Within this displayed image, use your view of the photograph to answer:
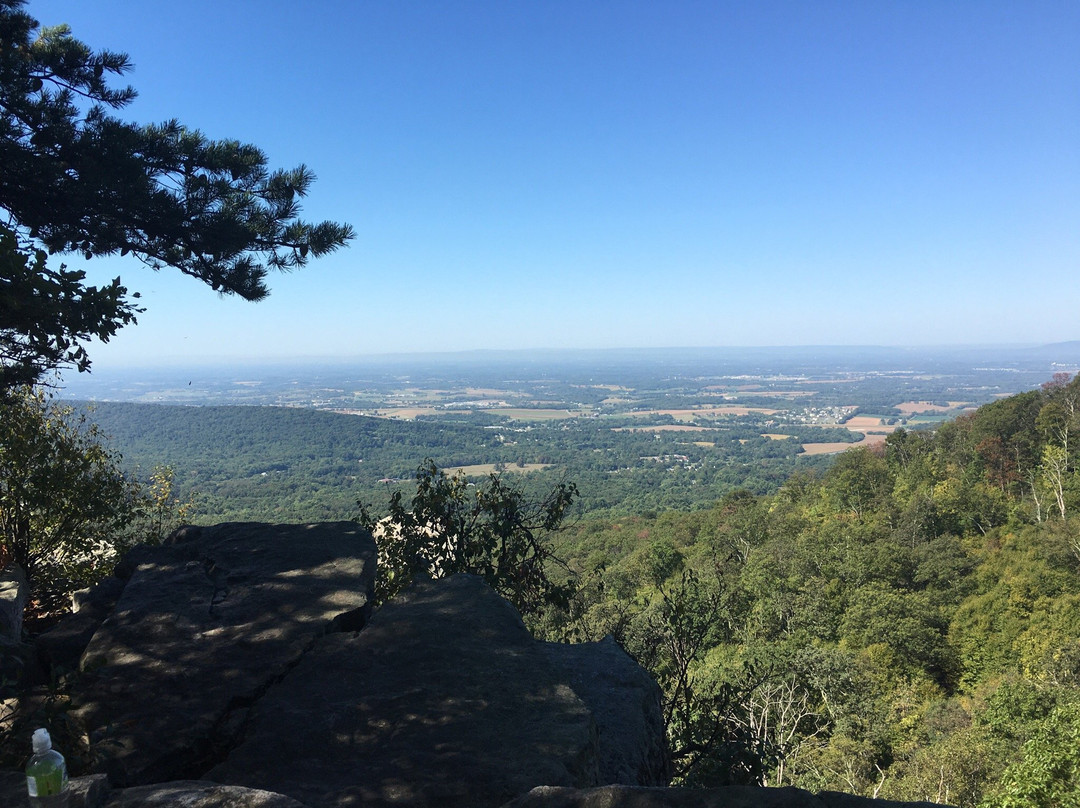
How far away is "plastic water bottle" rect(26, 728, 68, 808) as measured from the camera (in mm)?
1951

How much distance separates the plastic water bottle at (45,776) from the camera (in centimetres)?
195

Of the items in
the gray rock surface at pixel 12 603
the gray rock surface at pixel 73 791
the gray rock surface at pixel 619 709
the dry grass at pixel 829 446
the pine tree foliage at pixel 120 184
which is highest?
the pine tree foliage at pixel 120 184

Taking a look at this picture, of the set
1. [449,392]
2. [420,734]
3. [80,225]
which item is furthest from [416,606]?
[449,392]

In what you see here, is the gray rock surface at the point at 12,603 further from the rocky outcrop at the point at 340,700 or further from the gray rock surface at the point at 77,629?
the rocky outcrop at the point at 340,700

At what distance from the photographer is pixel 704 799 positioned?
6.89ft

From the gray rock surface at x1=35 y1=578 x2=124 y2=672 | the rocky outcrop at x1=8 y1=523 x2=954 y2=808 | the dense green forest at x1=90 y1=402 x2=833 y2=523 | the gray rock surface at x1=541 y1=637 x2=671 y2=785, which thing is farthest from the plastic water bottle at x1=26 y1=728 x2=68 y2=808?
the dense green forest at x1=90 y1=402 x2=833 y2=523

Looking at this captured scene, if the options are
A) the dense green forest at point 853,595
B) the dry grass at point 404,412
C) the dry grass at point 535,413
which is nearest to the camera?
the dense green forest at point 853,595

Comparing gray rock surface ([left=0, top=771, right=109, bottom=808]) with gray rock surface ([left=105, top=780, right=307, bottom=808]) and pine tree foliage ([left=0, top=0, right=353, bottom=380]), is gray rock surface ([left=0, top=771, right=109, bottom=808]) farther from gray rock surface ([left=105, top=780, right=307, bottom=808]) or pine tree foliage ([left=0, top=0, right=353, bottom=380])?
pine tree foliage ([left=0, top=0, right=353, bottom=380])

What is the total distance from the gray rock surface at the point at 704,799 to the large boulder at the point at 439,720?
1.80 ft

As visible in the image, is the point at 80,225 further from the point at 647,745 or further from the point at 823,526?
the point at 823,526

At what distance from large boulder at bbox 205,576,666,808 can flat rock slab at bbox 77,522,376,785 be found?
21 centimetres

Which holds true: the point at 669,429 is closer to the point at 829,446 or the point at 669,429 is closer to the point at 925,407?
the point at 829,446

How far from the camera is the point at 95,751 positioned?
8.89 feet

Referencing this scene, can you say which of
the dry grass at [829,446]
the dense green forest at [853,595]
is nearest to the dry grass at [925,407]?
the dry grass at [829,446]
